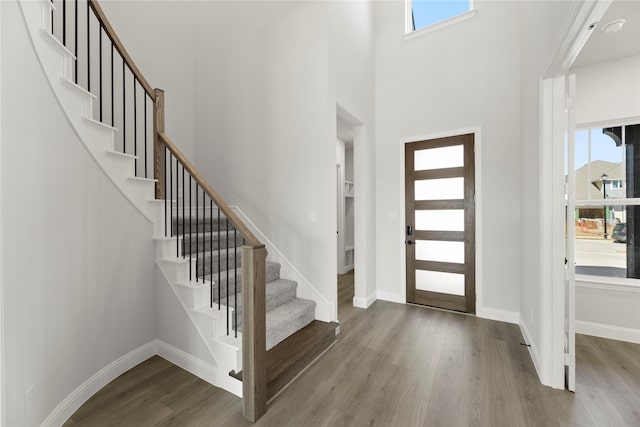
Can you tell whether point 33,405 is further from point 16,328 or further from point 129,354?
point 129,354

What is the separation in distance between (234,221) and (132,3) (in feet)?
12.3

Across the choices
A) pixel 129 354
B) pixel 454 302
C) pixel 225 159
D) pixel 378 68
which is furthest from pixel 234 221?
pixel 378 68

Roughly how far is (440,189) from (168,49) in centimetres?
435

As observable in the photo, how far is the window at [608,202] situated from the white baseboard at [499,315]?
816 mm

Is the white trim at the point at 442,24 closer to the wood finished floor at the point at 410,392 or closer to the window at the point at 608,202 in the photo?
the window at the point at 608,202

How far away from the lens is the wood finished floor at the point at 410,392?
65.3 inches

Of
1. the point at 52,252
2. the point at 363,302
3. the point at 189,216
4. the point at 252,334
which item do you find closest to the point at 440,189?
the point at 363,302

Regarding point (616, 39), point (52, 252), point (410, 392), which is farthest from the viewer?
point (616, 39)

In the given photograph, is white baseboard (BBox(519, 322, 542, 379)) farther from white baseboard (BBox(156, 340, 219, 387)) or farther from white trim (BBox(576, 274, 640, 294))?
white baseboard (BBox(156, 340, 219, 387))

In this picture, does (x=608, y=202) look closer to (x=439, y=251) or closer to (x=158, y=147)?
(x=439, y=251)

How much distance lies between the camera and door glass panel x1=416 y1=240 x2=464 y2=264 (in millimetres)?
3402

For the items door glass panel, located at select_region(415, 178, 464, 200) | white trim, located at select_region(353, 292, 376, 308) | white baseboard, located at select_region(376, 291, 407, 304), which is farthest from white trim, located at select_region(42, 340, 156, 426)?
door glass panel, located at select_region(415, 178, 464, 200)

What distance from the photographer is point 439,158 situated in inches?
139

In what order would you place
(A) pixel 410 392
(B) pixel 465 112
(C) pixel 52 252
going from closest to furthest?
(C) pixel 52 252, (A) pixel 410 392, (B) pixel 465 112
